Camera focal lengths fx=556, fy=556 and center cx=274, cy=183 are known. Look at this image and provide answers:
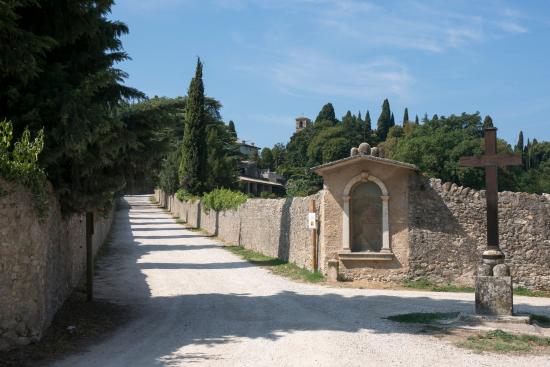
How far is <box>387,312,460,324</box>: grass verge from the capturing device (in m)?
10.4

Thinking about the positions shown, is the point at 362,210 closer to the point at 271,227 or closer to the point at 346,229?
the point at 346,229

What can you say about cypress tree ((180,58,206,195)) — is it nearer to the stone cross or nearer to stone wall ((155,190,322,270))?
stone wall ((155,190,322,270))

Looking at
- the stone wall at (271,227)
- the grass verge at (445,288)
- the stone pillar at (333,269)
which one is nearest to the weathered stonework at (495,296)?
the grass verge at (445,288)

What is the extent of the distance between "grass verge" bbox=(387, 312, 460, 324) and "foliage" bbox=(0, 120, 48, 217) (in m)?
6.67

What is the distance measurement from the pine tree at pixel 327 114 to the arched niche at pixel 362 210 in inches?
A: 3989

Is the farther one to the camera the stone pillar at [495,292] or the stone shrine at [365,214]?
the stone shrine at [365,214]

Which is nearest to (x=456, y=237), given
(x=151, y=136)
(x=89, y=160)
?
(x=151, y=136)

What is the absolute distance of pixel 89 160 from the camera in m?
9.65

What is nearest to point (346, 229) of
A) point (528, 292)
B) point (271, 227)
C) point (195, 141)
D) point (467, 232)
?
point (467, 232)

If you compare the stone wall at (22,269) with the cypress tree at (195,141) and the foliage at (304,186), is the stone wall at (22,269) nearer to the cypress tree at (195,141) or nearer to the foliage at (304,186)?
the cypress tree at (195,141)

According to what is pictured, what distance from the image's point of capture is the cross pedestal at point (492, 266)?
10023mm

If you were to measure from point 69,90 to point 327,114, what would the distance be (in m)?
111

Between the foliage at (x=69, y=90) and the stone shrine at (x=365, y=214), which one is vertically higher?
the foliage at (x=69, y=90)

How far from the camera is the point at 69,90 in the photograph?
8555 mm
